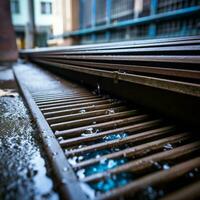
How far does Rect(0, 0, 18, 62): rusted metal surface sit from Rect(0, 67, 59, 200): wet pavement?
16.5 feet

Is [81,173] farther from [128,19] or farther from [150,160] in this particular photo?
[128,19]

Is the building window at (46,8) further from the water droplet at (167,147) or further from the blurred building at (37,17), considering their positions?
the water droplet at (167,147)

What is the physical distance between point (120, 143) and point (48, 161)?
1.19 feet

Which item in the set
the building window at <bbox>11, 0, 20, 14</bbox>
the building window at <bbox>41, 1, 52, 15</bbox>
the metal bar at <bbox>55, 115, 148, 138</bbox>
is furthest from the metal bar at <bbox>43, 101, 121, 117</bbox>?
the building window at <bbox>11, 0, 20, 14</bbox>

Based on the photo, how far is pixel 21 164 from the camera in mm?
830

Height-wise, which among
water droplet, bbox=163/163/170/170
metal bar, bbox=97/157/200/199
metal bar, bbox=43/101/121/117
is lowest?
water droplet, bbox=163/163/170/170

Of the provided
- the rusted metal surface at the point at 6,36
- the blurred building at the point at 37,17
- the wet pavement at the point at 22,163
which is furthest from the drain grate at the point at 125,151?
the blurred building at the point at 37,17

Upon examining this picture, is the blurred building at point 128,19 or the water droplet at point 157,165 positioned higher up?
the blurred building at point 128,19

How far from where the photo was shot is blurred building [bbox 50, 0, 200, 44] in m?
4.11

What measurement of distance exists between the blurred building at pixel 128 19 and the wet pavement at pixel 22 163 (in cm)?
373

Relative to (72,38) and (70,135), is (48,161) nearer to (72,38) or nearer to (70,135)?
(70,135)

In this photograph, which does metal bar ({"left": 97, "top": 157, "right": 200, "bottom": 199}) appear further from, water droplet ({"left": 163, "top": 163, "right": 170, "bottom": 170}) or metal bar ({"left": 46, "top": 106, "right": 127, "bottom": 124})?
metal bar ({"left": 46, "top": 106, "right": 127, "bottom": 124})

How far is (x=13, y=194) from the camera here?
66 centimetres

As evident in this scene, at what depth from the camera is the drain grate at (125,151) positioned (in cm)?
70
